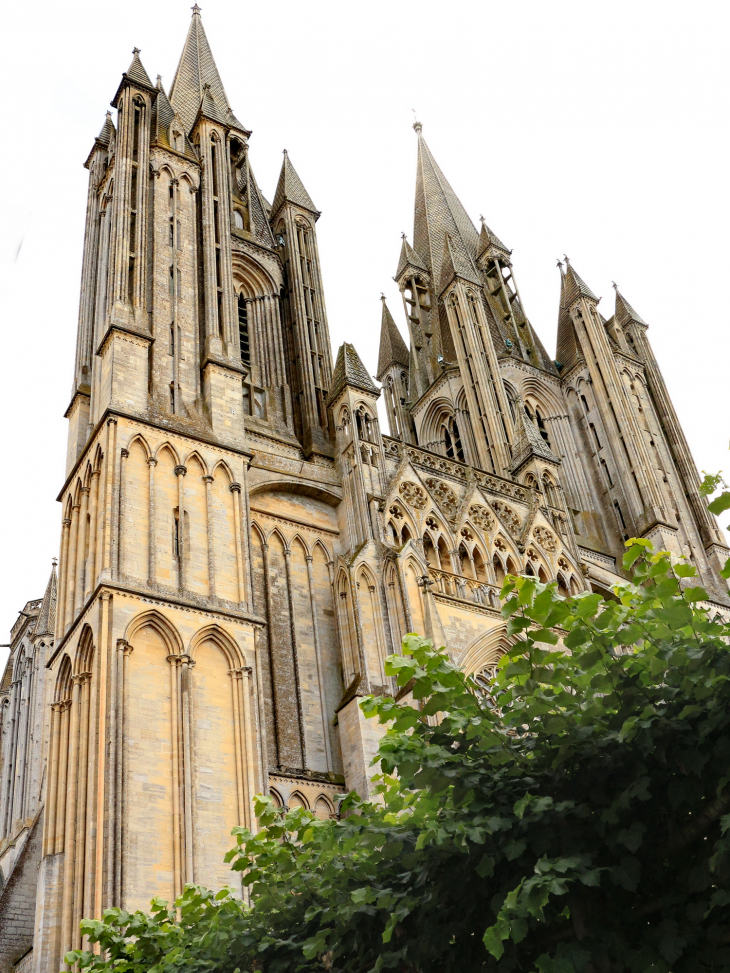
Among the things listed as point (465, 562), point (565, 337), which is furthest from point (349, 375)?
point (565, 337)

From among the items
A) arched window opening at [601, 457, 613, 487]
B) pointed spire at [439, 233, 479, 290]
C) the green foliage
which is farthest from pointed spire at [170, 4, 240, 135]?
the green foliage

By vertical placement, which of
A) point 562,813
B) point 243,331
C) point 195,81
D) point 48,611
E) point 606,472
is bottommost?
point 562,813

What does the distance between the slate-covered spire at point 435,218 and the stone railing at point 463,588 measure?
1714 centimetres

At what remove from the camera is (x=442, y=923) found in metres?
7.19

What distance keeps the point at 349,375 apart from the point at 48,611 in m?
12.2

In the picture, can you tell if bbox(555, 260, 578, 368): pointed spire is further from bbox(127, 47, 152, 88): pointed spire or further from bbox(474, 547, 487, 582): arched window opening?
bbox(127, 47, 152, 88): pointed spire

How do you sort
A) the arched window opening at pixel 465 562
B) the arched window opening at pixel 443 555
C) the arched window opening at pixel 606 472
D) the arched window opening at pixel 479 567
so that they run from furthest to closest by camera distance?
1. the arched window opening at pixel 606 472
2. the arched window opening at pixel 479 567
3. the arched window opening at pixel 465 562
4. the arched window opening at pixel 443 555

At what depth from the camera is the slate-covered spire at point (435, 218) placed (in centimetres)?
3847

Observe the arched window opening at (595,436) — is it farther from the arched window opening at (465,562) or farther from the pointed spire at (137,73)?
the pointed spire at (137,73)

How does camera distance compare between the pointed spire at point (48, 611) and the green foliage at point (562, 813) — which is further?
the pointed spire at point (48, 611)

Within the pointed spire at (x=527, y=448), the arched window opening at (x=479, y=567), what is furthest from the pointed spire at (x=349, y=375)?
the pointed spire at (x=527, y=448)

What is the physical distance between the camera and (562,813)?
6676 millimetres

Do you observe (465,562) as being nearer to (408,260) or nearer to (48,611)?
(48,611)

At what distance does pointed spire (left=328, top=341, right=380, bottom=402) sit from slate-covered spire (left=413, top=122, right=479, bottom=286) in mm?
13521
